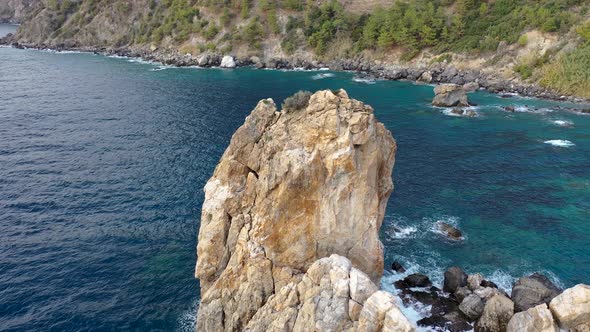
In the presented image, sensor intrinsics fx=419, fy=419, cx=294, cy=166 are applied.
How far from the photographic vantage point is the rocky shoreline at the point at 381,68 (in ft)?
405

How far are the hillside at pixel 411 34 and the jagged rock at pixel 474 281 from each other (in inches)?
3712

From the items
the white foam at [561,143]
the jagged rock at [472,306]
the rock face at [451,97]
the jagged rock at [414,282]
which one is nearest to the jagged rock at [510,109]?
the rock face at [451,97]

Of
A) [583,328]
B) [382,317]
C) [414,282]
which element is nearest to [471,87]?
[414,282]

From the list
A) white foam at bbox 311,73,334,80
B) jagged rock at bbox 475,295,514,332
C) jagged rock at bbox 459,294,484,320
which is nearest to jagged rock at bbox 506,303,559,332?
jagged rock at bbox 475,295,514,332

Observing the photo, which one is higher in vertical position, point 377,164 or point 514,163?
point 377,164

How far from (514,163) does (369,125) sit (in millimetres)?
50132

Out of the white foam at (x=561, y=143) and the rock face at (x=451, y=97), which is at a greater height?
the rock face at (x=451, y=97)

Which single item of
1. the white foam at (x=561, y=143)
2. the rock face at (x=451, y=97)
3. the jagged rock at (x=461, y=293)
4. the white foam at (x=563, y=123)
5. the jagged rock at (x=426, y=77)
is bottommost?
the jagged rock at (x=461, y=293)

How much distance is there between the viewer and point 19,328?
127 feet

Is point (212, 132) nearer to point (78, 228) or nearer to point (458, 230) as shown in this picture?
point (78, 228)

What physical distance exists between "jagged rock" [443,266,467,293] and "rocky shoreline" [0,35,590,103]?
91.5 metres

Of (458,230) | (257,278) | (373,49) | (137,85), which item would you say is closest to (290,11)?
(373,49)

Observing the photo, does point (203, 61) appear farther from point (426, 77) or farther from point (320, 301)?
point (320, 301)

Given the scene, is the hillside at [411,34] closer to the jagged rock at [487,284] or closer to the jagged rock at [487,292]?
the jagged rock at [487,284]
